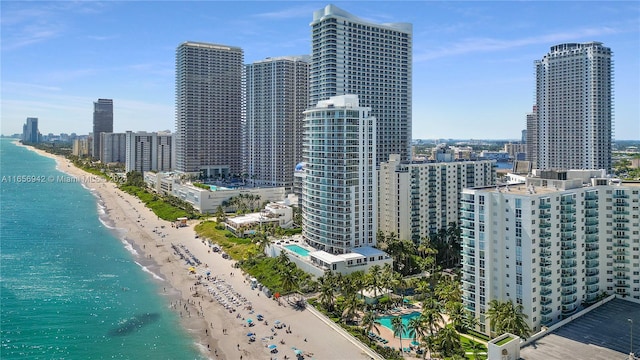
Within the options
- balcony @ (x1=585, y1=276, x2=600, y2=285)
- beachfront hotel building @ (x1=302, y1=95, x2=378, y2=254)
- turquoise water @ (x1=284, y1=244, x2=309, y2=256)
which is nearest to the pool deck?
beachfront hotel building @ (x1=302, y1=95, x2=378, y2=254)

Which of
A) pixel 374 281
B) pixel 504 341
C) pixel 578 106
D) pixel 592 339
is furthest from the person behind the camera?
pixel 578 106

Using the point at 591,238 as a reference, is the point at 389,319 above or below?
below

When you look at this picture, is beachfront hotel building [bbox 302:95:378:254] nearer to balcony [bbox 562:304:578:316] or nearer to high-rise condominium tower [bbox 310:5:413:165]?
high-rise condominium tower [bbox 310:5:413:165]

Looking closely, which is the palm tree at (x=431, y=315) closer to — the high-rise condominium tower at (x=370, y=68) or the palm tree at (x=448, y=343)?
the palm tree at (x=448, y=343)

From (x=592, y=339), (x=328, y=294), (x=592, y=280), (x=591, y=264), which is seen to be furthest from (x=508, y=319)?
(x=328, y=294)

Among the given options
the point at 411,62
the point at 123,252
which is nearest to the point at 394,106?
the point at 411,62

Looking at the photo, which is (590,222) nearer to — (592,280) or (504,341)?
(592,280)

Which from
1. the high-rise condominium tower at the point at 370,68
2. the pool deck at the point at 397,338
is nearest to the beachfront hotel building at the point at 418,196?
the pool deck at the point at 397,338
